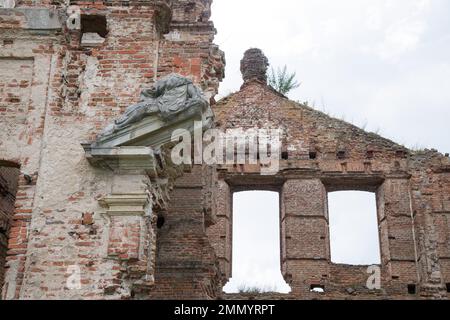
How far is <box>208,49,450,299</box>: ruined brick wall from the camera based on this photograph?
14648 millimetres

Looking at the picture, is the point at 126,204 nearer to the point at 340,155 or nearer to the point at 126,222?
the point at 126,222

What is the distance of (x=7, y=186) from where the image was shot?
9953 mm

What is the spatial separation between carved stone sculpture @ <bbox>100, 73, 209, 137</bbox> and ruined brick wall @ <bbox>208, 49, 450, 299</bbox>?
778cm

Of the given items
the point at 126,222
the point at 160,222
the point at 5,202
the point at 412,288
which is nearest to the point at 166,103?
the point at 126,222

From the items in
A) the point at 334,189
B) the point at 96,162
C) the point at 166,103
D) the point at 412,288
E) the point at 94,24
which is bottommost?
the point at 412,288

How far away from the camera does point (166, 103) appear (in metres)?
7.14

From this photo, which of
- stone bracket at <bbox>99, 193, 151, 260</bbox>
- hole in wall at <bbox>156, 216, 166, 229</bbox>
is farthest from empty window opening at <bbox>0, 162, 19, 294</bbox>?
stone bracket at <bbox>99, 193, 151, 260</bbox>

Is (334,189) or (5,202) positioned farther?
(334,189)

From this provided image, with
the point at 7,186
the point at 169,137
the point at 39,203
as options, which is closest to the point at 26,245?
the point at 39,203

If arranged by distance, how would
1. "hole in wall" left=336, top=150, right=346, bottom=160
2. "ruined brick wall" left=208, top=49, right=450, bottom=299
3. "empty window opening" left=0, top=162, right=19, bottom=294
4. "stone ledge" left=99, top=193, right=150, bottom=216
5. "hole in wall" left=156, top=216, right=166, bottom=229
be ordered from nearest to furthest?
"stone ledge" left=99, top=193, right=150, bottom=216 → "empty window opening" left=0, top=162, right=19, bottom=294 → "hole in wall" left=156, top=216, right=166, bottom=229 → "ruined brick wall" left=208, top=49, right=450, bottom=299 → "hole in wall" left=336, top=150, right=346, bottom=160

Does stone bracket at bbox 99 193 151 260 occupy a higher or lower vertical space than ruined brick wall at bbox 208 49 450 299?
lower

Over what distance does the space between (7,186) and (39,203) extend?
3.07m

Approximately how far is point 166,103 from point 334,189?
9547 mm

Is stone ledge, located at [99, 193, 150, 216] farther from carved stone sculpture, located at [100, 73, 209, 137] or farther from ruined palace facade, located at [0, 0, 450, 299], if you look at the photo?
carved stone sculpture, located at [100, 73, 209, 137]
